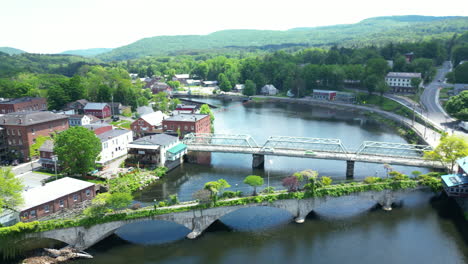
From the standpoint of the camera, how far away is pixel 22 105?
231ft

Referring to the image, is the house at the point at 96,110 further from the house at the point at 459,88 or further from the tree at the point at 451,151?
the house at the point at 459,88

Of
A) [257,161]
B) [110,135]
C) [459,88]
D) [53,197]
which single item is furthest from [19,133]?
[459,88]

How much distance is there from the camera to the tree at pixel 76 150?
38250mm

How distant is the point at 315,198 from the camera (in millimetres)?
30484

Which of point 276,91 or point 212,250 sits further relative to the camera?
point 276,91

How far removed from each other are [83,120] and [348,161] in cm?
4553

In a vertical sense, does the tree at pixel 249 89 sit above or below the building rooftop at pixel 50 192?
above

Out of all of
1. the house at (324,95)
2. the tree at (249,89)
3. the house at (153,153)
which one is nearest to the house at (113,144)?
the house at (153,153)

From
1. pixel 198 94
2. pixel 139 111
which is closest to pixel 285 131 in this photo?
pixel 139 111

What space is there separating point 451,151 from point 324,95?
64832 mm

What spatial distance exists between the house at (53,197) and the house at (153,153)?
40.5 feet

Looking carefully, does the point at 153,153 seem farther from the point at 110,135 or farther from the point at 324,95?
the point at 324,95

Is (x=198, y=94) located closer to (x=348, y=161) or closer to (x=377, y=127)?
(x=377, y=127)

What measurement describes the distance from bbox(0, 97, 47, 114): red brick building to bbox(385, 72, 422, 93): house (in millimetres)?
86146
